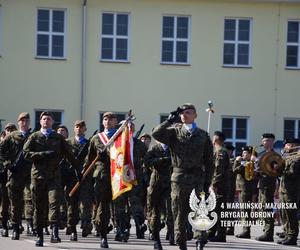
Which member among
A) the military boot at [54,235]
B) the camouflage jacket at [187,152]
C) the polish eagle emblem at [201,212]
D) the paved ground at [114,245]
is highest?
the camouflage jacket at [187,152]

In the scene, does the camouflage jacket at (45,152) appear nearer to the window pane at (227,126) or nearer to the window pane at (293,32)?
→ the window pane at (227,126)

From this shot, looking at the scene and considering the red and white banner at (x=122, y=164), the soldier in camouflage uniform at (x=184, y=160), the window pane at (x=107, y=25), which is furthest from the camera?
the window pane at (x=107, y=25)

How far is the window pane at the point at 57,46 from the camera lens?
34.2 metres

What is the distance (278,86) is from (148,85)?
491 centimetres

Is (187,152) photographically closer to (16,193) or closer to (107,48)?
(16,193)

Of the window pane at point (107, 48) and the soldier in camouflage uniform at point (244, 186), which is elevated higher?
the window pane at point (107, 48)

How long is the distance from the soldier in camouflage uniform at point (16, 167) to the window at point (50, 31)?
1781 cm

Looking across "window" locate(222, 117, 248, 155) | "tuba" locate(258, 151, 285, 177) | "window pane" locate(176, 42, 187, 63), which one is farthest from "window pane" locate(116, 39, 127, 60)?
"tuba" locate(258, 151, 285, 177)

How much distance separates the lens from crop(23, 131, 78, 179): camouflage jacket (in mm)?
14930

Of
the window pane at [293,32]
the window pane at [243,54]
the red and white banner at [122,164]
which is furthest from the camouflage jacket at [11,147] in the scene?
the window pane at [293,32]

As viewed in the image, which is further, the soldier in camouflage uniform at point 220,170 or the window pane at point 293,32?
the window pane at point 293,32

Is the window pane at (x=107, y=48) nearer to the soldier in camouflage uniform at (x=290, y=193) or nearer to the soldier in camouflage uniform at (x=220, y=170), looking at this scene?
the soldier in camouflage uniform at (x=220, y=170)

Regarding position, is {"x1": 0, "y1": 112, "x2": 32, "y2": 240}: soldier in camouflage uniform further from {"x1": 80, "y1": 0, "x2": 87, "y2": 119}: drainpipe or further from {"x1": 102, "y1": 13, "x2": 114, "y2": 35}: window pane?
{"x1": 102, "y1": 13, "x2": 114, "y2": 35}: window pane

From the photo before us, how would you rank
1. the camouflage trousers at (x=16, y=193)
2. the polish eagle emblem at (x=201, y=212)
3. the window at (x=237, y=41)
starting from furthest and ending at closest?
the window at (x=237, y=41), the camouflage trousers at (x=16, y=193), the polish eagle emblem at (x=201, y=212)
